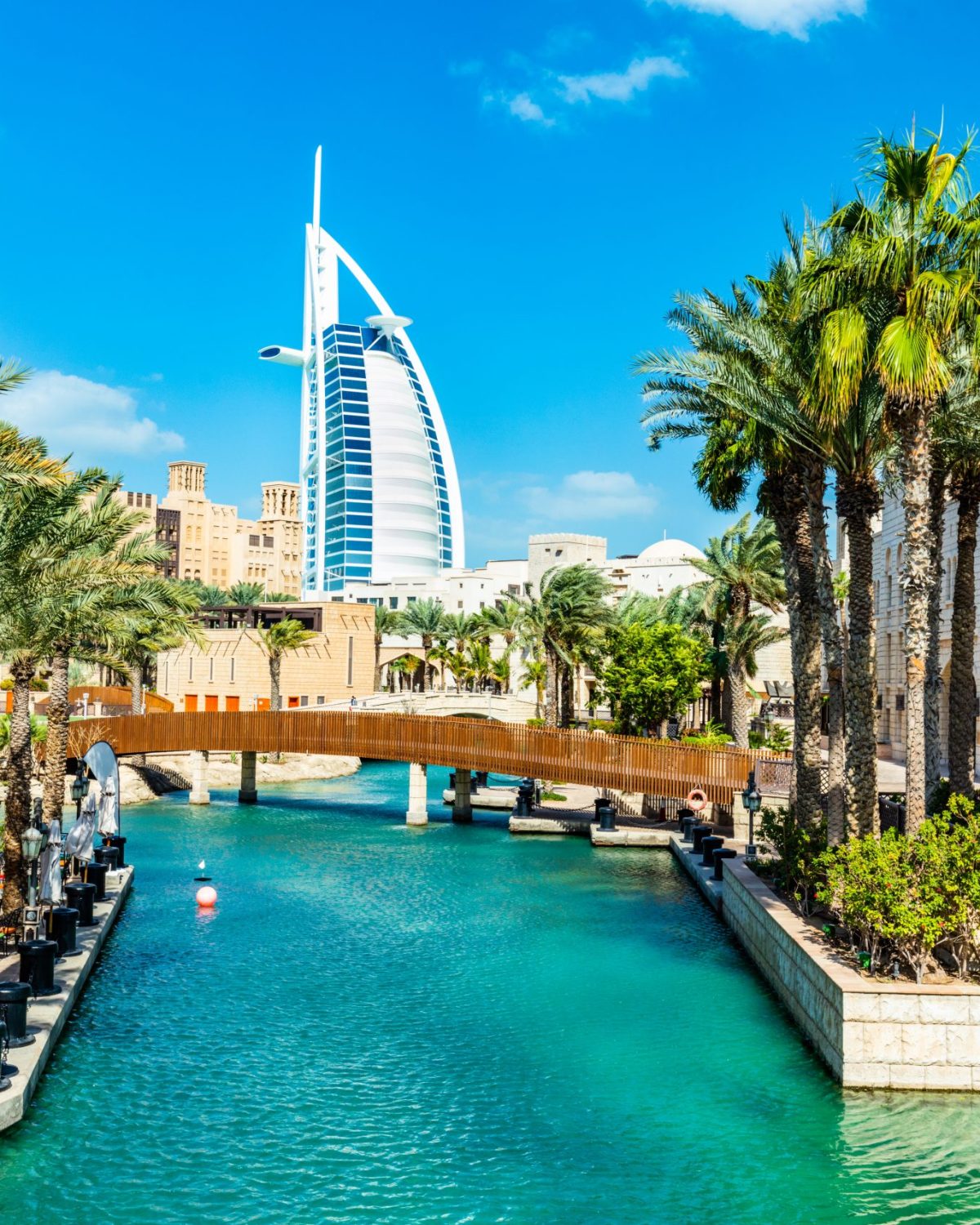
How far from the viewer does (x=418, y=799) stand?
43.2 metres

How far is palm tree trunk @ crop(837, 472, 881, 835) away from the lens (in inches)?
744

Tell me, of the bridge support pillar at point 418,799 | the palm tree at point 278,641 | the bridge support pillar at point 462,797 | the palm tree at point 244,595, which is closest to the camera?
the bridge support pillar at point 418,799

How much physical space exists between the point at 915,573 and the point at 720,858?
12447mm

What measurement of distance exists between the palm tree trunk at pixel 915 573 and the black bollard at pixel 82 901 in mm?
15090

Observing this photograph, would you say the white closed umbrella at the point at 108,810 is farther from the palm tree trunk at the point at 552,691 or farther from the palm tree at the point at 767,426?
the palm tree trunk at the point at 552,691

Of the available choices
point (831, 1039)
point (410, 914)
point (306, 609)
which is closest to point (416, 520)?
point (306, 609)

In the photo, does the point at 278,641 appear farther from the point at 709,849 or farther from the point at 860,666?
the point at 860,666

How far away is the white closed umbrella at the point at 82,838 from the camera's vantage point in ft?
80.9

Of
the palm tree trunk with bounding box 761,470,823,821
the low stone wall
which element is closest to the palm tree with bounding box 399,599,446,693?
the palm tree trunk with bounding box 761,470,823,821

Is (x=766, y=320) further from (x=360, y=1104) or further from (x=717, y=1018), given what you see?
(x=360, y=1104)

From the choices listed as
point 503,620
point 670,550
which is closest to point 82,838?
point 503,620

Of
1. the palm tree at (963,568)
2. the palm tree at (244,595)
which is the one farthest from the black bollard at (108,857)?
the palm tree at (244,595)

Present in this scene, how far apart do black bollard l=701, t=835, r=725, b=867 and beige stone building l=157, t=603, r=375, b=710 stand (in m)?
53.3

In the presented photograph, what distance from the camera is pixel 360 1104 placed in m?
15.2
